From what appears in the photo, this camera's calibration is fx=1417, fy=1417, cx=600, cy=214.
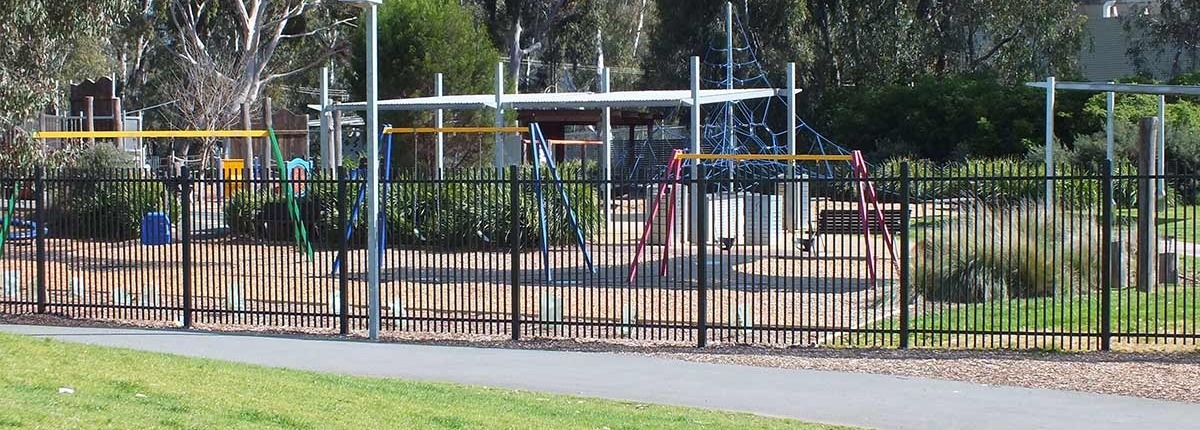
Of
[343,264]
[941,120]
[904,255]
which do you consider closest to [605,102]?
[343,264]

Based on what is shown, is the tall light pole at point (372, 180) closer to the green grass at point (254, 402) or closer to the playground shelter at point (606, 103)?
the green grass at point (254, 402)

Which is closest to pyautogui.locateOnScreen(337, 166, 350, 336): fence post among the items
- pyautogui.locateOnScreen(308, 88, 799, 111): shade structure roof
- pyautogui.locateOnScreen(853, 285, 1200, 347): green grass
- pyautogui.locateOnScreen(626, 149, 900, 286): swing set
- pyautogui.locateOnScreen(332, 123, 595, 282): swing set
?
pyautogui.locateOnScreen(332, 123, 595, 282): swing set

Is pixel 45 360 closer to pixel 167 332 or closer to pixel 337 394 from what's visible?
pixel 337 394

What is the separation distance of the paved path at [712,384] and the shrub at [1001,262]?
4.06 meters

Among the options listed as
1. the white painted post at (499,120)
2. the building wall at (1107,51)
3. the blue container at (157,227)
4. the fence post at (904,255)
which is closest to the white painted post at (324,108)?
the white painted post at (499,120)

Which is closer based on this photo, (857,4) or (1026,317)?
(1026,317)

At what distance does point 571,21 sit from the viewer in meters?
64.1

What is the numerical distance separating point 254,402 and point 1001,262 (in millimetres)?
9359

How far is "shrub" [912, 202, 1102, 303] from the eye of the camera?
1521 centimetres

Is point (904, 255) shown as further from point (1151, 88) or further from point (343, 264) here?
point (1151, 88)

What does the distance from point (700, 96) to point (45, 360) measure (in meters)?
16.3

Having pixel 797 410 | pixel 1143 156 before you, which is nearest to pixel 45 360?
pixel 797 410

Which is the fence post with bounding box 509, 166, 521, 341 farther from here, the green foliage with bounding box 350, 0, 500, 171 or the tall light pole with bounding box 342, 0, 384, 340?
the green foliage with bounding box 350, 0, 500, 171

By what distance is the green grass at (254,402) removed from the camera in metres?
7.67
